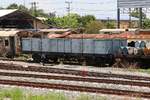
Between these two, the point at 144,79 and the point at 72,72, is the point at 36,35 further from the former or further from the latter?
the point at 144,79

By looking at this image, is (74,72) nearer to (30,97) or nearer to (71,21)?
(30,97)

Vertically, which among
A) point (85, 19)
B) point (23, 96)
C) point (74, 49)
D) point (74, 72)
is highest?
point (85, 19)

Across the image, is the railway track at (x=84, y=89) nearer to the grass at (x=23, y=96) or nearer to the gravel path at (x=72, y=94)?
the gravel path at (x=72, y=94)

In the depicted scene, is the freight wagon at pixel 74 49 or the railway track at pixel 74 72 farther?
the freight wagon at pixel 74 49

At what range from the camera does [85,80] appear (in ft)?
73.7

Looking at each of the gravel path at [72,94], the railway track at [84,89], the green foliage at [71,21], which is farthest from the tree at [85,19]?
the gravel path at [72,94]

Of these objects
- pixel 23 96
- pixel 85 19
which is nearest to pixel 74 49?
pixel 23 96

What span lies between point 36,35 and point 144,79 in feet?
68.7

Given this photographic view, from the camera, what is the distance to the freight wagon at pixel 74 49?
33469 mm

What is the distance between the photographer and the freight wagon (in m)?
33.5

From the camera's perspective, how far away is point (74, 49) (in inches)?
1399

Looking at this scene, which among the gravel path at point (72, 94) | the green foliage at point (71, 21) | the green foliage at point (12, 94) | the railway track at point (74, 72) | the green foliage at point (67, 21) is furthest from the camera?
the green foliage at point (67, 21)

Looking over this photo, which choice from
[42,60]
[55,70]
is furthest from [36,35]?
[55,70]

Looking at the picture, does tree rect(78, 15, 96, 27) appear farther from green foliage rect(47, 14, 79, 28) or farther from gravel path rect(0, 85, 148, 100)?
gravel path rect(0, 85, 148, 100)
